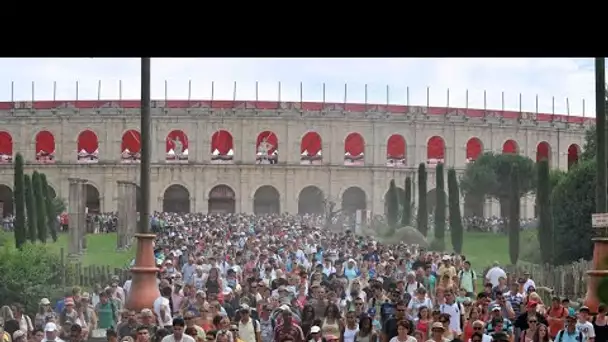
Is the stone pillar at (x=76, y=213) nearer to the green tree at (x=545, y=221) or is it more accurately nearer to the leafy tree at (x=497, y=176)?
the green tree at (x=545, y=221)

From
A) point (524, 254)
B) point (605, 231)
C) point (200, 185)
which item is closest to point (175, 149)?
point (200, 185)

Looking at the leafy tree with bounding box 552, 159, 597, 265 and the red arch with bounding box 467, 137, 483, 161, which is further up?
the red arch with bounding box 467, 137, 483, 161

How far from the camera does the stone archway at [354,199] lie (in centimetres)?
3906

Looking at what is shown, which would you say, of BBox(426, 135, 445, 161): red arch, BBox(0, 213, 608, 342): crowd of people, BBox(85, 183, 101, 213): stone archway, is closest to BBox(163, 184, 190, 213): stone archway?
BBox(85, 183, 101, 213): stone archway

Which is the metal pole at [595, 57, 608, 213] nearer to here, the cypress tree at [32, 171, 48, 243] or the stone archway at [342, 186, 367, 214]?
the cypress tree at [32, 171, 48, 243]

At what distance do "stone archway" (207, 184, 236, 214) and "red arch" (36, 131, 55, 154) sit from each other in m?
5.95

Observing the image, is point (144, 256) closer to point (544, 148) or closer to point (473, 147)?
point (473, 147)

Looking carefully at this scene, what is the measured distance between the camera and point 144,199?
9.30 m

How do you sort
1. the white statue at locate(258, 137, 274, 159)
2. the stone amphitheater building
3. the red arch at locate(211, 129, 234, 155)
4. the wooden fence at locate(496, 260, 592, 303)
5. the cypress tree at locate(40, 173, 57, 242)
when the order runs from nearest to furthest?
1. the wooden fence at locate(496, 260, 592, 303)
2. the cypress tree at locate(40, 173, 57, 242)
3. the stone amphitheater building
4. the red arch at locate(211, 129, 234, 155)
5. the white statue at locate(258, 137, 274, 159)

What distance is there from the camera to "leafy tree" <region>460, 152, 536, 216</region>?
28.9 metres

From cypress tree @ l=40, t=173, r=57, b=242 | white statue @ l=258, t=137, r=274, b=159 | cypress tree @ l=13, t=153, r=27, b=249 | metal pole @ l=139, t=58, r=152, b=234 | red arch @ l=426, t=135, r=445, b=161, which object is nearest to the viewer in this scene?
metal pole @ l=139, t=58, r=152, b=234

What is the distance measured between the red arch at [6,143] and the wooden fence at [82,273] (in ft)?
72.6
